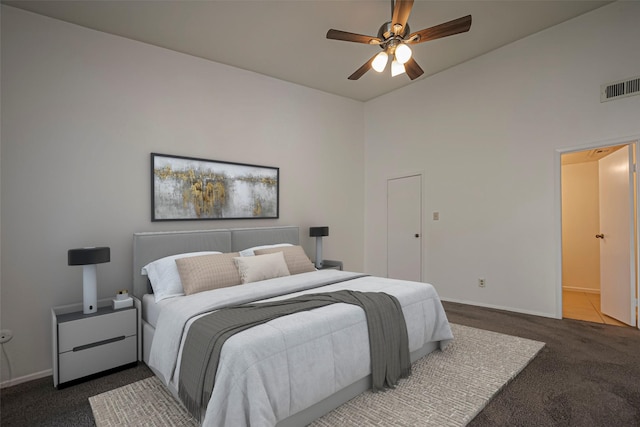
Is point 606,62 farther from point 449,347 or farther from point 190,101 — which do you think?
point 190,101

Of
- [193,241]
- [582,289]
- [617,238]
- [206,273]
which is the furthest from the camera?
[582,289]

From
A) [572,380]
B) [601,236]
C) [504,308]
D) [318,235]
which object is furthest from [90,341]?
[601,236]

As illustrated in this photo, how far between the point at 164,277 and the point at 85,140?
1531 millimetres

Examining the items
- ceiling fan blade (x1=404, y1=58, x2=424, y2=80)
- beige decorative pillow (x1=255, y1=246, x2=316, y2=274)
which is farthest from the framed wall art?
ceiling fan blade (x1=404, y1=58, x2=424, y2=80)

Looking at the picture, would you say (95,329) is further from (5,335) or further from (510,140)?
(510,140)

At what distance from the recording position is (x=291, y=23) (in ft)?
10.8

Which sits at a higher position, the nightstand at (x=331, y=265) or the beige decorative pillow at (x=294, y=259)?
the beige decorative pillow at (x=294, y=259)

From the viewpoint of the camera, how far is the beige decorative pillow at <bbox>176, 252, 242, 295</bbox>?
9.24 feet

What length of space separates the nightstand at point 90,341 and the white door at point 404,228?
3825 millimetres

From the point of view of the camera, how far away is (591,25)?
3.42m

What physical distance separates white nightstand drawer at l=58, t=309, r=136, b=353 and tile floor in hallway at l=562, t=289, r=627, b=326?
4.76m

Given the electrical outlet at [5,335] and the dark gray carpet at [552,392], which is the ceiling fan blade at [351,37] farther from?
the electrical outlet at [5,335]

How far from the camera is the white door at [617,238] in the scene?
3.36 m

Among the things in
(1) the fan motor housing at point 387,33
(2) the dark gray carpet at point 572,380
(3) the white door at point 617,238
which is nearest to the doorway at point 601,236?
(3) the white door at point 617,238
